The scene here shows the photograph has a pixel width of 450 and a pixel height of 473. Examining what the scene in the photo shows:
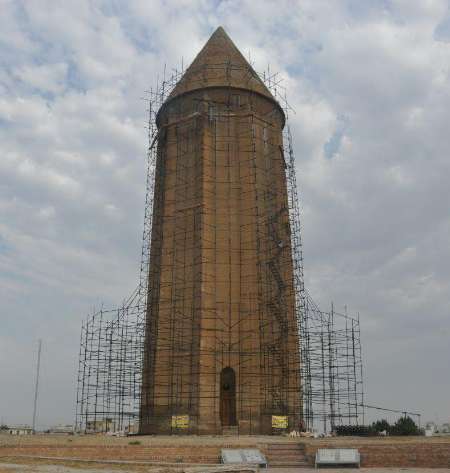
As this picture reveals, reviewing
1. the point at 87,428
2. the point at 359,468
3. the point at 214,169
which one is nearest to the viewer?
the point at 359,468

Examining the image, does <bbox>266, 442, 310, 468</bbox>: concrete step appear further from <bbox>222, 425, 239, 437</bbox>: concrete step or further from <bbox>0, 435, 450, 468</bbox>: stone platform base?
<bbox>222, 425, 239, 437</bbox>: concrete step

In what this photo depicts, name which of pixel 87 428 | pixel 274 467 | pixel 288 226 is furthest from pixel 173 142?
pixel 274 467

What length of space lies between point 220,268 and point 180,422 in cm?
594

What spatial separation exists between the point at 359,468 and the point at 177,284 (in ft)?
38.2

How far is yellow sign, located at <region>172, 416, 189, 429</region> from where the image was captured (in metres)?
23.1

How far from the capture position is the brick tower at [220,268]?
77.8 feet

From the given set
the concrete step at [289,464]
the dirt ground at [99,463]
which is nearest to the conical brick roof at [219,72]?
the dirt ground at [99,463]

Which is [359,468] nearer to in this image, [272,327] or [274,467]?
[274,467]

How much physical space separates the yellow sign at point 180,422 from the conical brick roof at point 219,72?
13.8 m

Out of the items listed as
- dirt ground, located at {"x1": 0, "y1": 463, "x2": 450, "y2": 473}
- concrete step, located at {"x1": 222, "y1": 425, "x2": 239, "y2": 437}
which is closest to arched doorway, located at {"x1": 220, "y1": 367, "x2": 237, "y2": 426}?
concrete step, located at {"x1": 222, "y1": 425, "x2": 239, "y2": 437}

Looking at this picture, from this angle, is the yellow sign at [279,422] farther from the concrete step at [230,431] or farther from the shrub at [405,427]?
the shrub at [405,427]

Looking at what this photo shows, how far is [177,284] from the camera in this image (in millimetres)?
25469

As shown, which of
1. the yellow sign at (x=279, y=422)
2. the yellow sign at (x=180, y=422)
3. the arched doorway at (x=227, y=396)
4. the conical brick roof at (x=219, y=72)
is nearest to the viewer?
the yellow sign at (x=180, y=422)

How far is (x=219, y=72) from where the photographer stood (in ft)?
93.7
